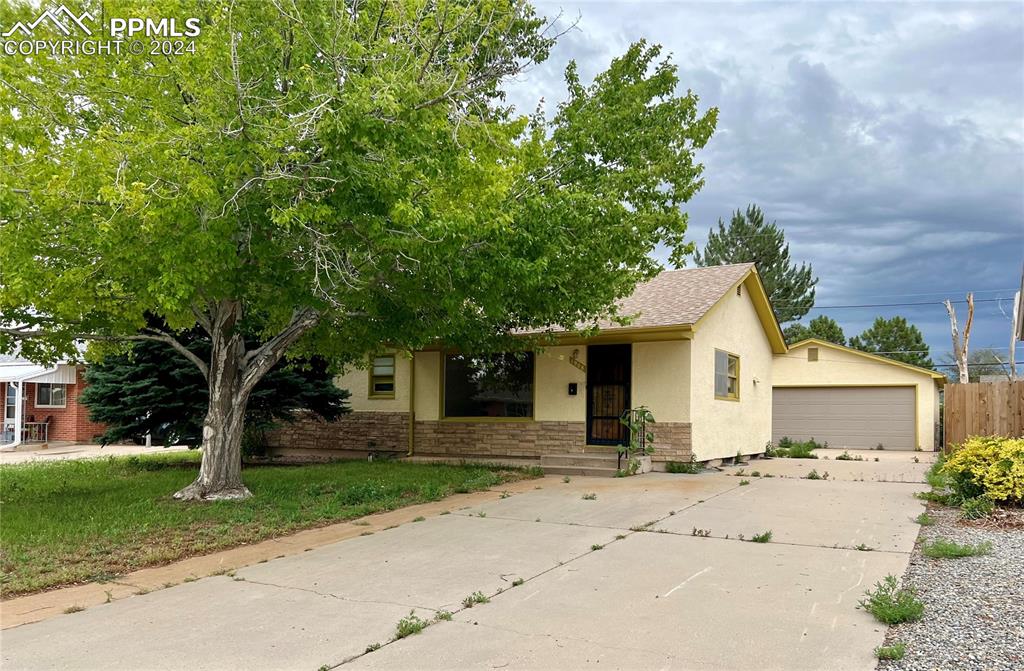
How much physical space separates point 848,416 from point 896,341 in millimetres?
23421

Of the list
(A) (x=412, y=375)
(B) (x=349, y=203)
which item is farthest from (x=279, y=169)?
(A) (x=412, y=375)

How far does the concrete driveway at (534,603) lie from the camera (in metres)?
4.31

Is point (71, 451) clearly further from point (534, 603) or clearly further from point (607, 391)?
point (534, 603)

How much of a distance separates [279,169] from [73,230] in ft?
7.32

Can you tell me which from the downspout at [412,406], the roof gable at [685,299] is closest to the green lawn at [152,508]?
the downspout at [412,406]

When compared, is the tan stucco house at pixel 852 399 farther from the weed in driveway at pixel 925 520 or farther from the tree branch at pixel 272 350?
the tree branch at pixel 272 350

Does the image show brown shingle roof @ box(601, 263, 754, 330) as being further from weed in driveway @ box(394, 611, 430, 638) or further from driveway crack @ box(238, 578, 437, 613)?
weed in driveway @ box(394, 611, 430, 638)

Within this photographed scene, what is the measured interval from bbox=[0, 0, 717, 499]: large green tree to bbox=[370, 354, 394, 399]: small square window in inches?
276

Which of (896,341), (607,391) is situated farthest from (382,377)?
(896,341)

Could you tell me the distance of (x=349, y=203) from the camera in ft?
25.2

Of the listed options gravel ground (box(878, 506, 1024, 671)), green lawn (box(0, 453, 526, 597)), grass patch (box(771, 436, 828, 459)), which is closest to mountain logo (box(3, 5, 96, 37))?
green lawn (box(0, 453, 526, 597))

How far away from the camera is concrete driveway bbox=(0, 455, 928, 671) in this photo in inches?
170

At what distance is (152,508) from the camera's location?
30.7 feet

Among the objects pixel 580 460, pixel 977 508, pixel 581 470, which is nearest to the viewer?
→ pixel 977 508
